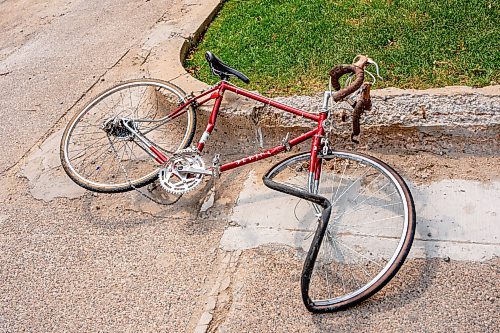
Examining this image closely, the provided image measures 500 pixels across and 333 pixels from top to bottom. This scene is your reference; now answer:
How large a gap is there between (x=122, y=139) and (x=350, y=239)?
1749 mm

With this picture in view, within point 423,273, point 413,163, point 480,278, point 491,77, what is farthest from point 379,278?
point 491,77

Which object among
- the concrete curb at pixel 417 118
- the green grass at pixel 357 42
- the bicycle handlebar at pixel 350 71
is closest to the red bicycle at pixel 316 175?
the bicycle handlebar at pixel 350 71

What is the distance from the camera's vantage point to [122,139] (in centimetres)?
387

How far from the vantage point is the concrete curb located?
12.0ft

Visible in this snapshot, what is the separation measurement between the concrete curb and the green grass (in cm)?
35

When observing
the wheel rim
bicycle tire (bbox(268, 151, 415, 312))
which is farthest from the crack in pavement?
the wheel rim

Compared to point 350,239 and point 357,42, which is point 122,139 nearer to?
point 350,239

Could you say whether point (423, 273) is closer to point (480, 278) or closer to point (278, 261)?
point (480, 278)

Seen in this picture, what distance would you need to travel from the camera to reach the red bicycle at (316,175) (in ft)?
9.57

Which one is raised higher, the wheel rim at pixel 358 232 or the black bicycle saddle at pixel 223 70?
the black bicycle saddle at pixel 223 70

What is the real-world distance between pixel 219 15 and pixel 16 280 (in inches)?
144

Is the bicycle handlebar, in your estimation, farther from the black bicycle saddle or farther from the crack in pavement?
the crack in pavement

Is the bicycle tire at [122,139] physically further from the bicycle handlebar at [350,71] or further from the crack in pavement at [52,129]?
the bicycle handlebar at [350,71]

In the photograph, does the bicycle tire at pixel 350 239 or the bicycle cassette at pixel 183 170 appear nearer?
the bicycle tire at pixel 350 239
